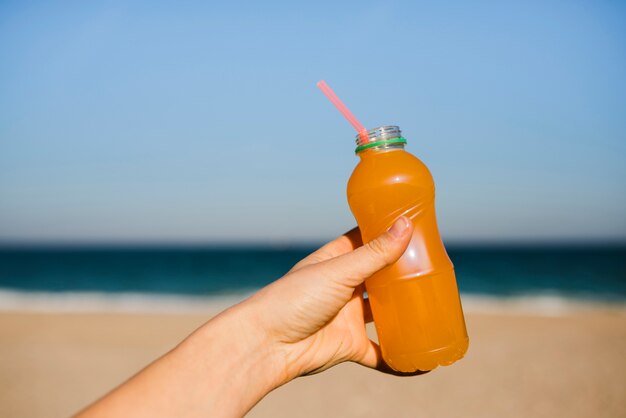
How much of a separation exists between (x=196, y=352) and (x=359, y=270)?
78 centimetres

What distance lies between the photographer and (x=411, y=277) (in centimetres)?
252

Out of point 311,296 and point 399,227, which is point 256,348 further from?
point 399,227

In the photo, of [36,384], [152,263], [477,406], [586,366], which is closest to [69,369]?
[36,384]

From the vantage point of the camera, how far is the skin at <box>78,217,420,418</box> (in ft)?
6.59

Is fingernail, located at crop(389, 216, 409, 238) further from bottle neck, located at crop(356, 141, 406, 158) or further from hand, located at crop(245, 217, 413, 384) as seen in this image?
bottle neck, located at crop(356, 141, 406, 158)

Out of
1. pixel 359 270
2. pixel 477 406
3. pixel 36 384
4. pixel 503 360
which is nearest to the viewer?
pixel 359 270

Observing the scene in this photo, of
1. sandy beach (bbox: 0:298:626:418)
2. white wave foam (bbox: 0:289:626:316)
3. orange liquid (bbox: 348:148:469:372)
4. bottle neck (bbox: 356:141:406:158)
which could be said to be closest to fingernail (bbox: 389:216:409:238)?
orange liquid (bbox: 348:148:469:372)

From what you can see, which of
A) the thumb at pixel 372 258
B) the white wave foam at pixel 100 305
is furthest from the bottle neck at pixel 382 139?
the white wave foam at pixel 100 305

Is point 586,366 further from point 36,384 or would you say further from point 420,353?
point 36,384

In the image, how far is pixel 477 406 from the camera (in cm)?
631

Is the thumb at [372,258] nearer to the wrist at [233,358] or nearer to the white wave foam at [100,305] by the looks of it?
the wrist at [233,358]

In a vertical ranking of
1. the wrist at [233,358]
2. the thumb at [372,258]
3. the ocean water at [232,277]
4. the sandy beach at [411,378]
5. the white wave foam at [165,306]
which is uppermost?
the thumb at [372,258]

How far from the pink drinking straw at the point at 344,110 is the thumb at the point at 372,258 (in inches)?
18.0

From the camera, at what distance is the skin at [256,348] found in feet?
6.59
